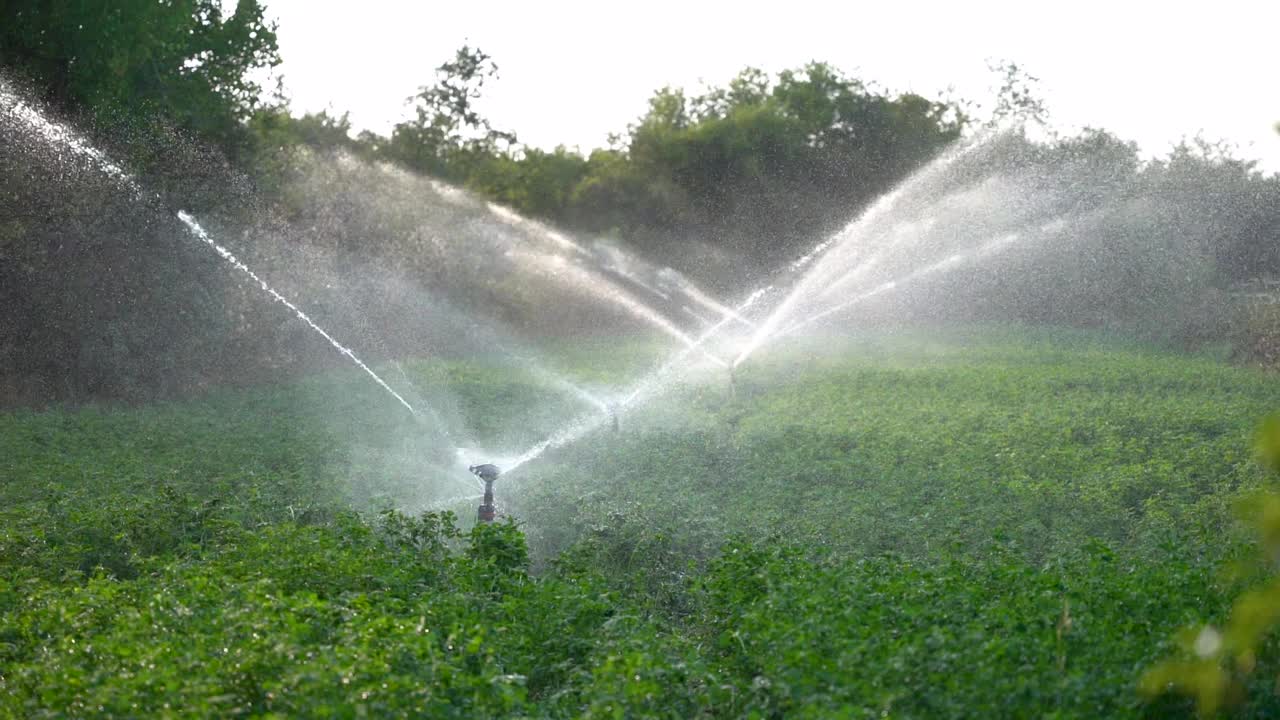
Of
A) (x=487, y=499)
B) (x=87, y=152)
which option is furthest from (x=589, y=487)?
(x=87, y=152)

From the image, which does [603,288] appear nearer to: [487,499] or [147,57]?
[147,57]

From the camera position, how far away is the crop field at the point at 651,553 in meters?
4.50

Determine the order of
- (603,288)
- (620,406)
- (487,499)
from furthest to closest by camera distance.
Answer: (603,288) < (620,406) < (487,499)

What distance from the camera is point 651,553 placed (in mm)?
8188

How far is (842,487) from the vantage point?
998 cm

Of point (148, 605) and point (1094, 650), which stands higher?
point (1094, 650)

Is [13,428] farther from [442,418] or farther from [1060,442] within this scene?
[1060,442]

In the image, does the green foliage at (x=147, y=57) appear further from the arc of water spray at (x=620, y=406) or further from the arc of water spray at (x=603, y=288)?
the arc of water spray at (x=603, y=288)

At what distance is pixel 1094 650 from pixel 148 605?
3.62 metres

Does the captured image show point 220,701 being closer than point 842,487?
Yes

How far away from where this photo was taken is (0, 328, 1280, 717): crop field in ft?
14.8

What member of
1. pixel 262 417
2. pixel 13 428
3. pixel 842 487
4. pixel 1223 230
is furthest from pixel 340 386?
pixel 1223 230

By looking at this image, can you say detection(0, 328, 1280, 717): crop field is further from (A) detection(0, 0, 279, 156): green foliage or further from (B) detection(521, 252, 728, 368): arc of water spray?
(B) detection(521, 252, 728, 368): arc of water spray

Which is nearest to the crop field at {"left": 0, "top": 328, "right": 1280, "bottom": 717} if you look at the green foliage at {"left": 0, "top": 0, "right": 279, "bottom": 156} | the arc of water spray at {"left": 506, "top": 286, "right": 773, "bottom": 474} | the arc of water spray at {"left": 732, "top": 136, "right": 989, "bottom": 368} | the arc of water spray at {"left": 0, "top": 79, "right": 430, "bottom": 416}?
the arc of water spray at {"left": 506, "top": 286, "right": 773, "bottom": 474}
